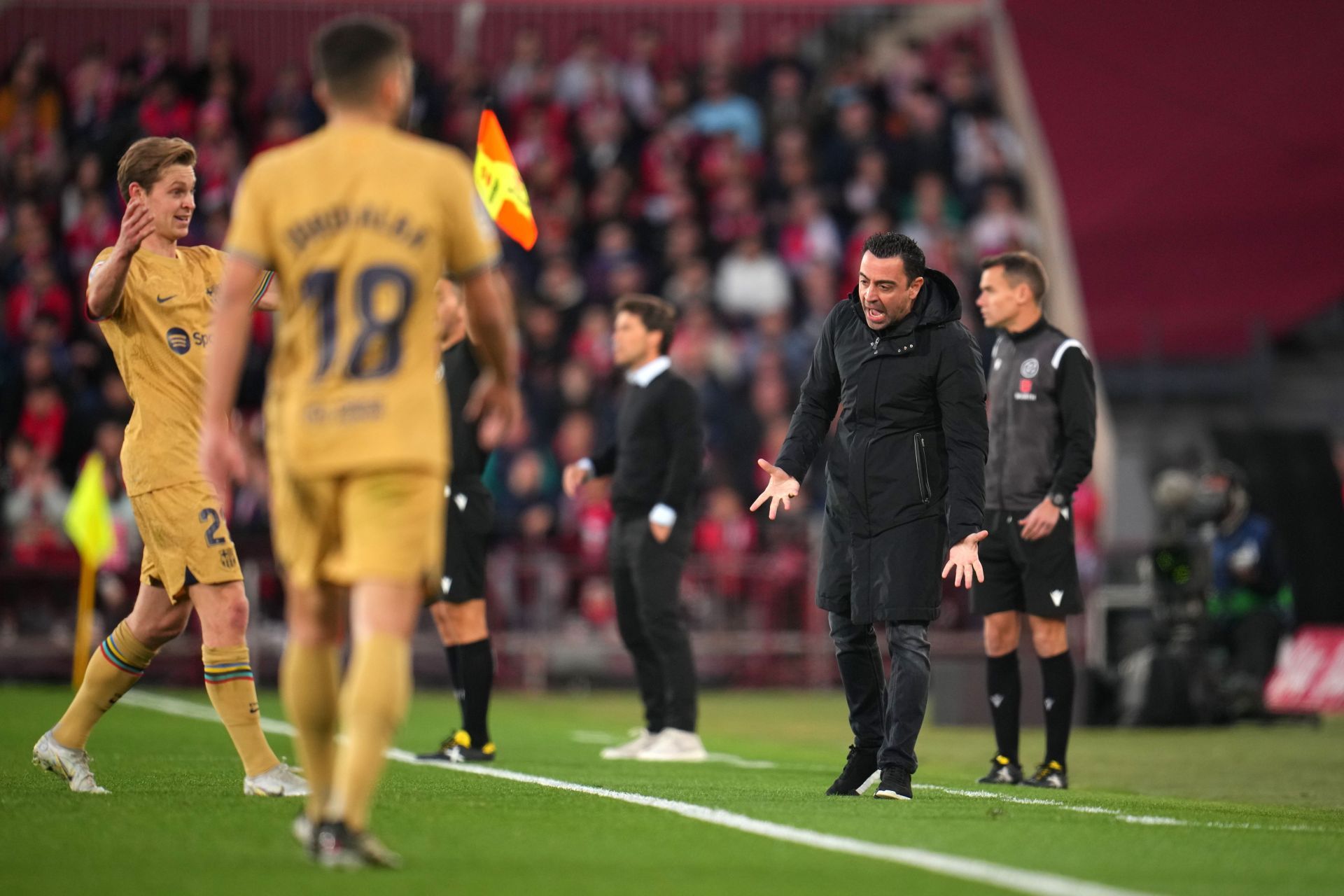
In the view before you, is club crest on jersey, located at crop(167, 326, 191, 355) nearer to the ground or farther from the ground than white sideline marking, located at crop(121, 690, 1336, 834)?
farther from the ground

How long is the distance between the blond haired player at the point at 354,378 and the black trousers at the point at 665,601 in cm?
468

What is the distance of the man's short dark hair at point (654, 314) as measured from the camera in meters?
9.68

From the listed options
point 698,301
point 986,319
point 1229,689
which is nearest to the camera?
point 986,319

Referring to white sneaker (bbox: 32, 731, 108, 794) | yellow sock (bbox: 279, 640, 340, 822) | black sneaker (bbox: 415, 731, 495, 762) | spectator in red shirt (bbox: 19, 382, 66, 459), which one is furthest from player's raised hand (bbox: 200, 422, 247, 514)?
spectator in red shirt (bbox: 19, 382, 66, 459)

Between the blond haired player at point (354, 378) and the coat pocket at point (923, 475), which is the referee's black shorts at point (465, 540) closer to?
the coat pocket at point (923, 475)

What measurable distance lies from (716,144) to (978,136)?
124 inches

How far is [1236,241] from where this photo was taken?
20.7 m

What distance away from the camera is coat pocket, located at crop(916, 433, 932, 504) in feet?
22.3

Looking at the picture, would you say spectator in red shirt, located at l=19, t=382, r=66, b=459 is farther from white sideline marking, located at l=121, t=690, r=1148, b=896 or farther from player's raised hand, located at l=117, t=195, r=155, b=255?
player's raised hand, located at l=117, t=195, r=155, b=255

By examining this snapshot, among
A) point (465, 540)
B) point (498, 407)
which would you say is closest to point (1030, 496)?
point (465, 540)

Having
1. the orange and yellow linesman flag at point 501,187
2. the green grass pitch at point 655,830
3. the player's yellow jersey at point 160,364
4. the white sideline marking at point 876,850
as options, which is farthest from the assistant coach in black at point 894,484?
the player's yellow jersey at point 160,364

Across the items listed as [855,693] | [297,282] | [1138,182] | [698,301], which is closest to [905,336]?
[855,693]

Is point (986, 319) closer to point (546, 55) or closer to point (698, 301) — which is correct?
point (698, 301)

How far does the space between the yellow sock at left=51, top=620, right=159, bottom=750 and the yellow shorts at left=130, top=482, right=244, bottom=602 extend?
0.34 metres
